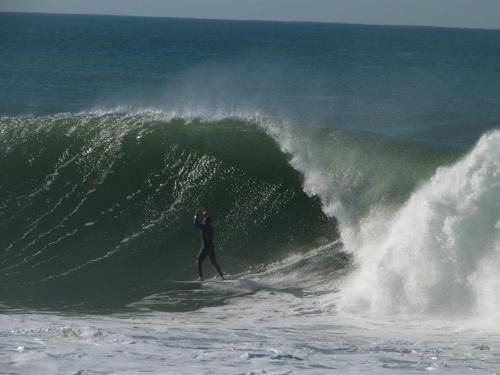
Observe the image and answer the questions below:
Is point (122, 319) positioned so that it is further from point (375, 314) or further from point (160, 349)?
point (375, 314)


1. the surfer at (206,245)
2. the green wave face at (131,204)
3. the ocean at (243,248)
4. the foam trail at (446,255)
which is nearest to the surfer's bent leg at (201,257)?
the surfer at (206,245)

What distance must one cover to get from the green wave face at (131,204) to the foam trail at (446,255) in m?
2.65

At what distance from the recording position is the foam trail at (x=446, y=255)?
36.6 ft

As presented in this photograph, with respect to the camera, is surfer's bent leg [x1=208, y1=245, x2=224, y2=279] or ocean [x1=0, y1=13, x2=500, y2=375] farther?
surfer's bent leg [x1=208, y1=245, x2=224, y2=279]

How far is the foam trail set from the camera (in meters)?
11.1

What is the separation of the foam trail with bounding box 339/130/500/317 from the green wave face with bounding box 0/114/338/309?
2650 mm

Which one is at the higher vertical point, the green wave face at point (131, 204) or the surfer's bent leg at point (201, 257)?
the green wave face at point (131, 204)

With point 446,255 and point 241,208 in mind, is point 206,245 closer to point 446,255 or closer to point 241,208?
point 241,208

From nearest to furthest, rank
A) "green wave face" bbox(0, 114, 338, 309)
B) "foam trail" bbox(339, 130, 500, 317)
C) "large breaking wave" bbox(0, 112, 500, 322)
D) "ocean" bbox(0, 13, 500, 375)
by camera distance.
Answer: "ocean" bbox(0, 13, 500, 375) → "foam trail" bbox(339, 130, 500, 317) → "large breaking wave" bbox(0, 112, 500, 322) → "green wave face" bbox(0, 114, 338, 309)

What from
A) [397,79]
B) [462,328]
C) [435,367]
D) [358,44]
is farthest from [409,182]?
[358,44]

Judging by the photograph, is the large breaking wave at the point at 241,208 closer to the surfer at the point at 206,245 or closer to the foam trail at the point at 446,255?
the foam trail at the point at 446,255

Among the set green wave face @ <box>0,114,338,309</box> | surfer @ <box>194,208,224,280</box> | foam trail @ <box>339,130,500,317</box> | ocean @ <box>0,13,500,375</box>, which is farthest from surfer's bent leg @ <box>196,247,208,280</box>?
foam trail @ <box>339,130,500,317</box>

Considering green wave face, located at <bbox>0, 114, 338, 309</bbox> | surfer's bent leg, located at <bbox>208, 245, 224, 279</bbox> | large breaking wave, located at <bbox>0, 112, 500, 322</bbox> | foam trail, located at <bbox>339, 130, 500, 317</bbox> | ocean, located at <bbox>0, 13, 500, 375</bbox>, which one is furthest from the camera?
green wave face, located at <bbox>0, 114, 338, 309</bbox>

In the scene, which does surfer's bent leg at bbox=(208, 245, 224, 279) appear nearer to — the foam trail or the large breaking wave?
the large breaking wave
